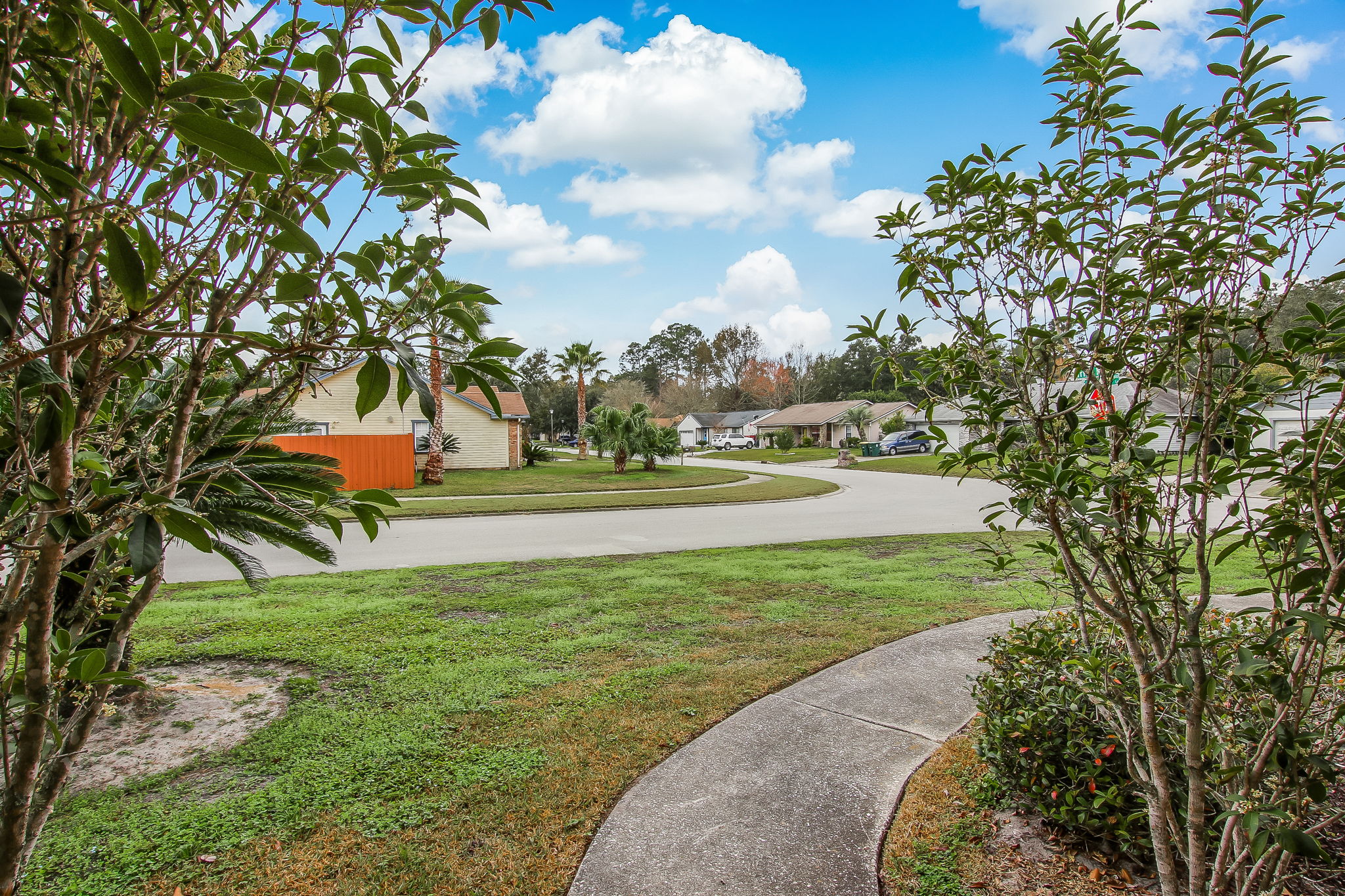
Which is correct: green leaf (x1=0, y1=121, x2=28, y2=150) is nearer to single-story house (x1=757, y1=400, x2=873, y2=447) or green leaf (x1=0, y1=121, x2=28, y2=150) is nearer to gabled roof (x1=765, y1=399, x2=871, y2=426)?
single-story house (x1=757, y1=400, x2=873, y2=447)

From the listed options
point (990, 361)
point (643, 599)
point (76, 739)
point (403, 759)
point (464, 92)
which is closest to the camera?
point (76, 739)

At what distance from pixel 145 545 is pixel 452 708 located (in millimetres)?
3433

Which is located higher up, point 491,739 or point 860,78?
point 860,78

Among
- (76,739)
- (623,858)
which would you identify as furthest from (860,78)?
(76,739)

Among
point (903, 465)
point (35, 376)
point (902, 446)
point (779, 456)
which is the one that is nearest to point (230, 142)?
point (35, 376)

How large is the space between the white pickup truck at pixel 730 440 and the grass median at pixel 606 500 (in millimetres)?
42790

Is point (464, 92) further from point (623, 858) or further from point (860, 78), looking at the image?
point (860, 78)

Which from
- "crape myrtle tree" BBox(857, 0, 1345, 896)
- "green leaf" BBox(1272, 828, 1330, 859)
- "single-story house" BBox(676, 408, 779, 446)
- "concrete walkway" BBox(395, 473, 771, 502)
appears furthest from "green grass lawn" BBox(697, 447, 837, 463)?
"green leaf" BBox(1272, 828, 1330, 859)

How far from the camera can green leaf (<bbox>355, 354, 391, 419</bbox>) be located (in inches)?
41.9

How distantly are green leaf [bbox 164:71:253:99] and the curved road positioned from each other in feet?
26.9

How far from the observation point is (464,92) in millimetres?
2418

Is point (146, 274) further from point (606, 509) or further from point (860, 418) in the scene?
point (860, 418)

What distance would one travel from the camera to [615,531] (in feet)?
41.2

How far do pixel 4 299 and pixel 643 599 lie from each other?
21.0 feet
